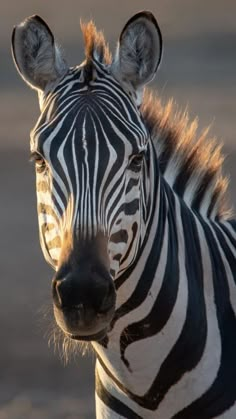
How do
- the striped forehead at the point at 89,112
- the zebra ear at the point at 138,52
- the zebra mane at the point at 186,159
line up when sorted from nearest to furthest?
the striped forehead at the point at 89,112 → the zebra ear at the point at 138,52 → the zebra mane at the point at 186,159

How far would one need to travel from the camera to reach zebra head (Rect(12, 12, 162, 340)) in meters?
4.95

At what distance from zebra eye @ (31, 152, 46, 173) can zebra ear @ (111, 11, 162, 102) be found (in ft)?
1.71

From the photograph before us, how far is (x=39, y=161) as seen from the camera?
17.3ft

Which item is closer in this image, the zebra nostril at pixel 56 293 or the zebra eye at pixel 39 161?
the zebra nostril at pixel 56 293

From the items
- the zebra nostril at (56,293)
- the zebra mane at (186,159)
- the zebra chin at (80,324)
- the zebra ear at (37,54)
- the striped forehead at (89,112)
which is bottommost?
the zebra chin at (80,324)

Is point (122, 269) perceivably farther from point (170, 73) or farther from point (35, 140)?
point (170, 73)

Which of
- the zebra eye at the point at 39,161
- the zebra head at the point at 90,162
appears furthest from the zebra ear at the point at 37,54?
the zebra eye at the point at 39,161

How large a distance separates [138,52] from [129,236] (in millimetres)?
818

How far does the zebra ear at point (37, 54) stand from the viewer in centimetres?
553

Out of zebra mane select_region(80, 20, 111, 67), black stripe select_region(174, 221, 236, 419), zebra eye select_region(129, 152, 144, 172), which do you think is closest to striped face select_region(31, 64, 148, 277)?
zebra eye select_region(129, 152, 144, 172)

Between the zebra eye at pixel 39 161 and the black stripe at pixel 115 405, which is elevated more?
the zebra eye at pixel 39 161

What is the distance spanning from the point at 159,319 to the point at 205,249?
434 millimetres

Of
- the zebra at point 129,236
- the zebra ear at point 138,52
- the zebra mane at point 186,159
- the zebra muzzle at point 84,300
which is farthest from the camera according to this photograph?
the zebra mane at point 186,159

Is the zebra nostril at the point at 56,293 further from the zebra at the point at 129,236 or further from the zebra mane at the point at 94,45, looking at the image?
the zebra mane at the point at 94,45
